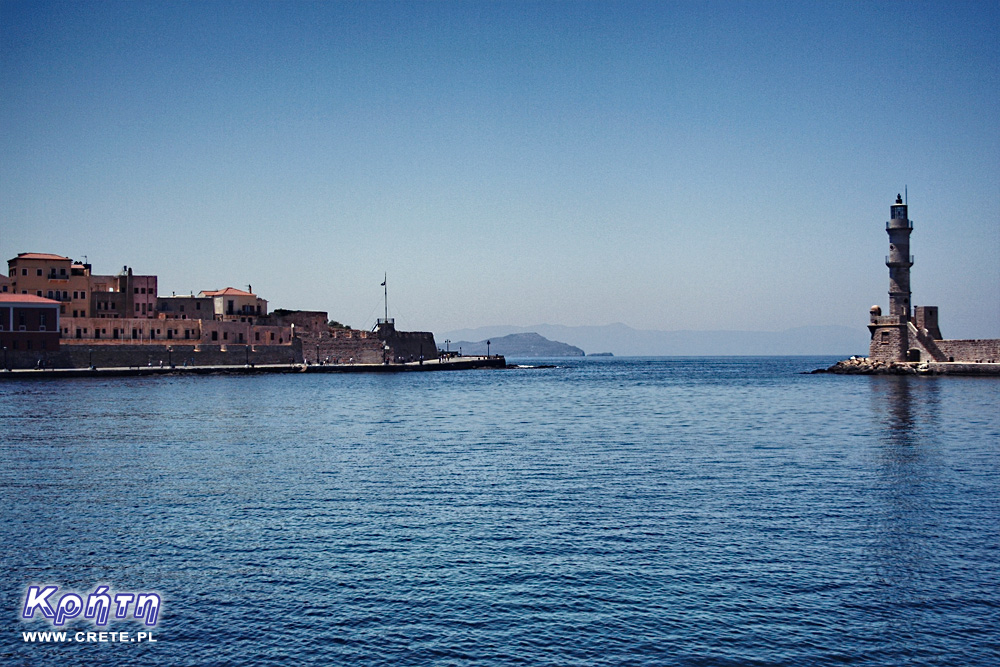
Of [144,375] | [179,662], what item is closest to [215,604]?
[179,662]

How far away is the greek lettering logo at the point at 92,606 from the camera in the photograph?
13.3 meters

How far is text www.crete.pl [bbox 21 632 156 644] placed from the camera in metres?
12.4

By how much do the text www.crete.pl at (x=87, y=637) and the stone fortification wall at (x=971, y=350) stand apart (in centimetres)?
8863

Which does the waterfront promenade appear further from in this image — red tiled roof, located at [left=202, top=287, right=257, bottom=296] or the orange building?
red tiled roof, located at [left=202, top=287, right=257, bottom=296]

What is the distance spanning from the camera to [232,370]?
102m

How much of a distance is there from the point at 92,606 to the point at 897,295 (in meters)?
86.4

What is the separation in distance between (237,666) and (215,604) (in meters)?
2.65

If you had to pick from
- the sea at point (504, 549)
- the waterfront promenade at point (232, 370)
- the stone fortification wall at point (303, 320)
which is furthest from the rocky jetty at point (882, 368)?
the stone fortification wall at point (303, 320)

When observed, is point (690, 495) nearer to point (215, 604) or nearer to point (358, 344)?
point (215, 604)

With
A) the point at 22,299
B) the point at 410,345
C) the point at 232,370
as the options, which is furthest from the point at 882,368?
the point at 22,299

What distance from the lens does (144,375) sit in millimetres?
94812

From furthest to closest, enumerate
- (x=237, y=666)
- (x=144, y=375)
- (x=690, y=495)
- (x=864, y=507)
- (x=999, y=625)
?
(x=144, y=375) < (x=690, y=495) < (x=864, y=507) < (x=999, y=625) < (x=237, y=666)

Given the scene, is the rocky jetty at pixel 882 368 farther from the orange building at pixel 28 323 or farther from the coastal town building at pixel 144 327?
the orange building at pixel 28 323

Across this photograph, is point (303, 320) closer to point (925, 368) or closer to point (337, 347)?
point (337, 347)
